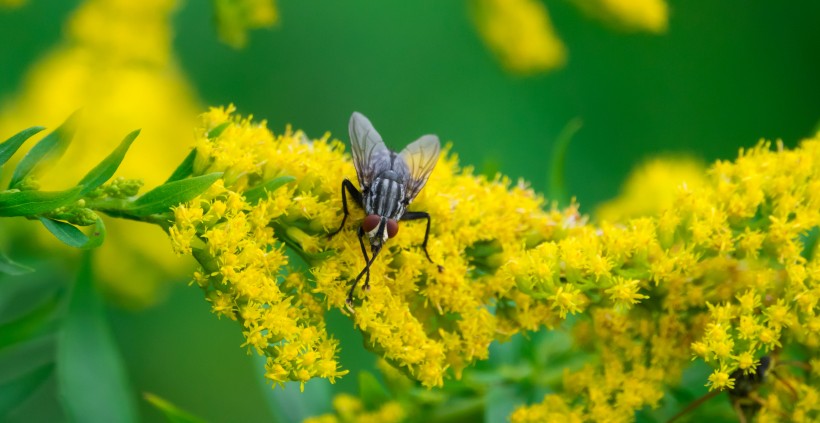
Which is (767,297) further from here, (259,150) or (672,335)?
(259,150)

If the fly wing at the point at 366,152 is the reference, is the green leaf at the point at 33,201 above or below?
below

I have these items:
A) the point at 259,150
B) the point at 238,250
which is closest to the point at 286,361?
the point at 238,250

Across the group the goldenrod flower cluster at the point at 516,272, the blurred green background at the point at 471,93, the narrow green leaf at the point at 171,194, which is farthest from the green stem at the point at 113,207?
the blurred green background at the point at 471,93

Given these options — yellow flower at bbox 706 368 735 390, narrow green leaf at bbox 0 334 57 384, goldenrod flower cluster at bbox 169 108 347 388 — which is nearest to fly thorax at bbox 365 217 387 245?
goldenrod flower cluster at bbox 169 108 347 388

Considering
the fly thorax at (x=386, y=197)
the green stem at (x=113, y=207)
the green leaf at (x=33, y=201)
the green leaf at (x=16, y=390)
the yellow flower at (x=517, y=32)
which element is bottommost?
the green leaf at (x=16, y=390)

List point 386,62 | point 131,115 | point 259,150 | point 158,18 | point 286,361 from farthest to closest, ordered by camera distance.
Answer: point 386,62 → point 131,115 → point 158,18 → point 259,150 → point 286,361

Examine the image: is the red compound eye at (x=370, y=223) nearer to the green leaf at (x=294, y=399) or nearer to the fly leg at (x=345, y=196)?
the fly leg at (x=345, y=196)
